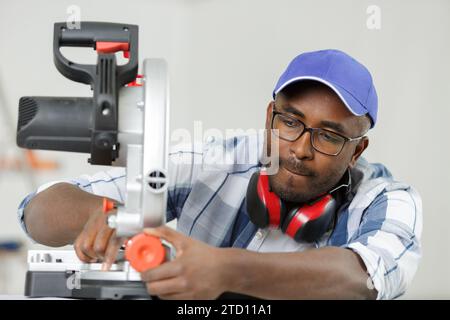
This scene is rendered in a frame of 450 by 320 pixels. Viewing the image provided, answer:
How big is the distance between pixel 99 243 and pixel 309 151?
60 centimetres

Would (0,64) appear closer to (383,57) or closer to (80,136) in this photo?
Answer: (383,57)

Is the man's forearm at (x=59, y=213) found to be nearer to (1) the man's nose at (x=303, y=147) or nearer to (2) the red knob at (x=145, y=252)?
(2) the red knob at (x=145, y=252)

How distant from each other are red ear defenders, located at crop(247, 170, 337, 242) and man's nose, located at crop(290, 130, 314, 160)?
10cm

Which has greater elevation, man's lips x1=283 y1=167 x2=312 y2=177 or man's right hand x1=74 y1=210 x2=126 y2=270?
man's lips x1=283 y1=167 x2=312 y2=177

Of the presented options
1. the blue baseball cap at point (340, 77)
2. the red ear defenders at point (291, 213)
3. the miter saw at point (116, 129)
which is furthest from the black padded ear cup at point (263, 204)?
the miter saw at point (116, 129)

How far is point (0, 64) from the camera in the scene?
3.18 m

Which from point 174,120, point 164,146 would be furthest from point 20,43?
point 164,146

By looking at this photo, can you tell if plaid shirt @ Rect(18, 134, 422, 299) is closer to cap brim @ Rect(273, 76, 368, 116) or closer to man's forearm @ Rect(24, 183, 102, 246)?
man's forearm @ Rect(24, 183, 102, 246)

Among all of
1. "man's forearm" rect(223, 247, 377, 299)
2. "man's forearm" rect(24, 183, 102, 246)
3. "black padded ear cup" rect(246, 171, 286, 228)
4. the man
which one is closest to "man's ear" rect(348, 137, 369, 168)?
the man

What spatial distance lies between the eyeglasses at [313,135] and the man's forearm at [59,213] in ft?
1.56

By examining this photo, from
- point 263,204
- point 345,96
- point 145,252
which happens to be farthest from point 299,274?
point 345,96

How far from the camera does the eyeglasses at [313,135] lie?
1.55 meters

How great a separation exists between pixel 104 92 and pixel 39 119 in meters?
0.13

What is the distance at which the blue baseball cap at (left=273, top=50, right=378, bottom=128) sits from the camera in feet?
5.16
